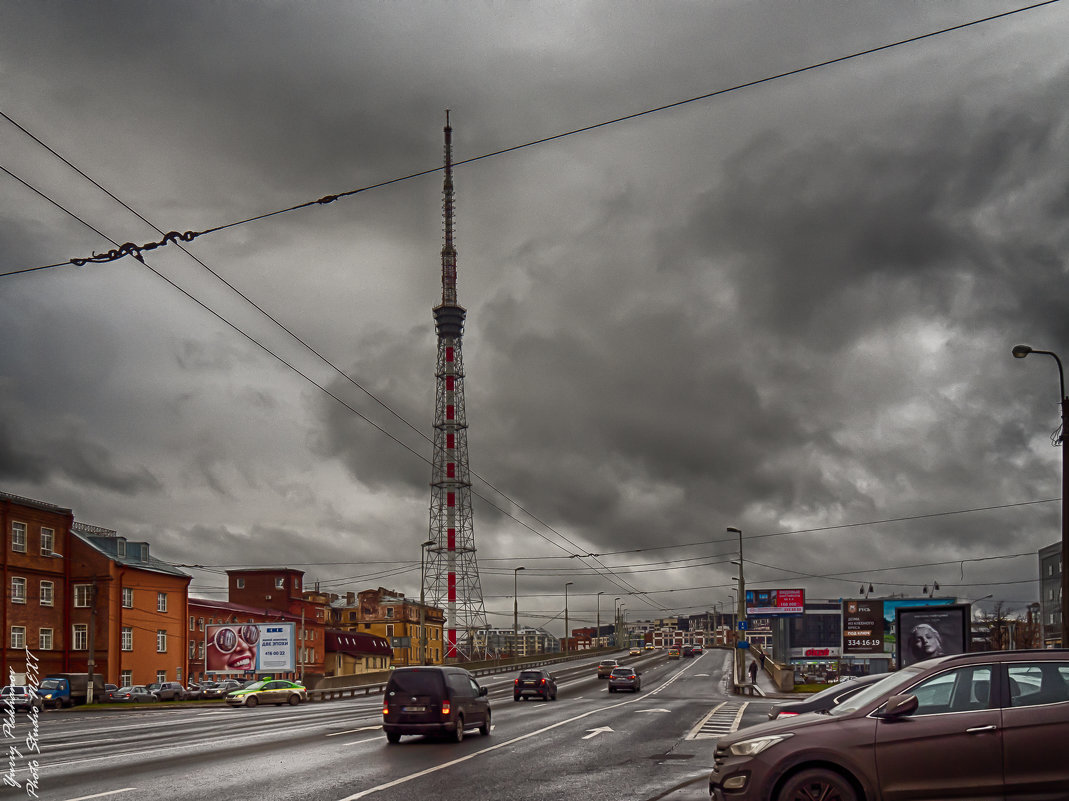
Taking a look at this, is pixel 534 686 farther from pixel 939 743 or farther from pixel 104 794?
pixel 939 743

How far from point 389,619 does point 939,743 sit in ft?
448

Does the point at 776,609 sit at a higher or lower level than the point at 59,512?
lower

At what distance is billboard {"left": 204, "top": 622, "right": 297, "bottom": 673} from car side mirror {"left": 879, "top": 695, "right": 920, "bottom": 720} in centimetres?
7364

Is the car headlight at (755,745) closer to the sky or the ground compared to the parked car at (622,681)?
closer to the sky

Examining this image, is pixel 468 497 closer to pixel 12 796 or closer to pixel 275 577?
pixel 275 577

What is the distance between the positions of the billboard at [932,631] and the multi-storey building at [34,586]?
5113 centimetres

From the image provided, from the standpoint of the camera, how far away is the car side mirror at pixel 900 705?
8727 millimetres

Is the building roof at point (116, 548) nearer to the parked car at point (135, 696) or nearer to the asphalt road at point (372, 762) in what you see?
the parked car at point (135, 696)

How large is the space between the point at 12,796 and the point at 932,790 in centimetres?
1059

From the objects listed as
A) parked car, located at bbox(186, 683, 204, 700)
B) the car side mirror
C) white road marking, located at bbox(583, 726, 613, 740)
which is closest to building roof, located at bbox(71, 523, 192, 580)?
parked car, located at bbox(186, 683, 204, 700)

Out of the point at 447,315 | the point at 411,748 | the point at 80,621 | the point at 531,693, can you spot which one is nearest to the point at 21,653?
the point at 80,621

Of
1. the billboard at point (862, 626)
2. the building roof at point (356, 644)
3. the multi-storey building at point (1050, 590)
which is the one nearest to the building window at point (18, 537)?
the building roof at point (356, 644)

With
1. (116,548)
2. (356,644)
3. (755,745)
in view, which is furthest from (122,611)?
(755,745)

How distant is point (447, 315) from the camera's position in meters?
136
